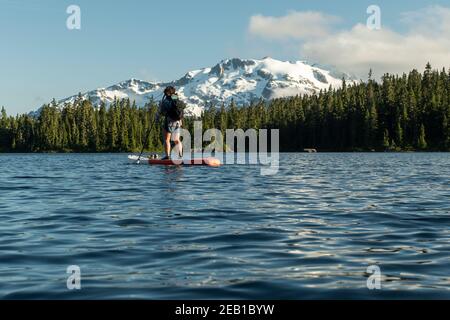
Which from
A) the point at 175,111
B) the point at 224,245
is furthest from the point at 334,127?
the point at 224,245

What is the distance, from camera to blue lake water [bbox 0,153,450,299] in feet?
25.3

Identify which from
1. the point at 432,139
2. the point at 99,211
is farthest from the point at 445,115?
the point at 99,211

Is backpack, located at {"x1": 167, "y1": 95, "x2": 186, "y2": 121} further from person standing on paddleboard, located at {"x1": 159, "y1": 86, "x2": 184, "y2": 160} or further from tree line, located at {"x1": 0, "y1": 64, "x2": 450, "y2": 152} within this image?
tree line, located at {"x1": 0, "y1": 64, "x2": 450, "y2": 152}

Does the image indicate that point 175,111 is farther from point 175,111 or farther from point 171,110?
point 171,110

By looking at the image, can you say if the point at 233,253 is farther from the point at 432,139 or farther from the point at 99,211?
the point at 432,139

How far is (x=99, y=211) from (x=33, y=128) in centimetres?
19319

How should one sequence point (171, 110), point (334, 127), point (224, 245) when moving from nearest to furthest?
point (224, 245), point (171, 110), point (334, 127)

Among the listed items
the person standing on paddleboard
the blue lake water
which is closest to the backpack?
the person standing on paddleboard

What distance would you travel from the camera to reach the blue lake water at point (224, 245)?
771 cm

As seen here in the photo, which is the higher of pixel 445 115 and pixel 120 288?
pixel 445 115

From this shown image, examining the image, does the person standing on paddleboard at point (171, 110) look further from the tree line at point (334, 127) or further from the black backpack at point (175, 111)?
the tree line at point (334, 127)

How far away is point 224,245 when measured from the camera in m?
10.7
